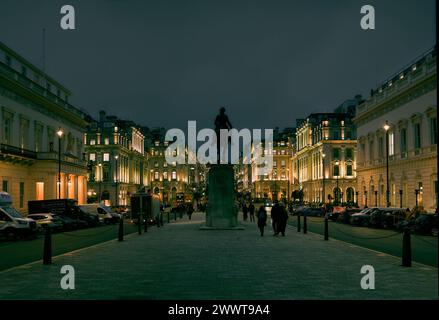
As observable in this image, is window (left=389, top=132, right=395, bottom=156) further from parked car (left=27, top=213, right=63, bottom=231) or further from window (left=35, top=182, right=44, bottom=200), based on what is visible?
window (left=35, top=182, right=44, bottom=200)

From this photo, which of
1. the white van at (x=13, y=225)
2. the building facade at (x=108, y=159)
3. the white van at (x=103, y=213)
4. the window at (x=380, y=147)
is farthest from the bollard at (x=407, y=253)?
the building facade at (x=108, y=159)

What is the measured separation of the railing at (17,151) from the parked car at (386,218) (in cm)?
3584

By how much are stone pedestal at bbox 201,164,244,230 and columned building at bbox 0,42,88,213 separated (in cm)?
1956

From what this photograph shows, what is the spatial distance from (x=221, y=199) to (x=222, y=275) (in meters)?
20.8

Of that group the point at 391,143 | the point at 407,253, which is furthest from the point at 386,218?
the point at 391,143

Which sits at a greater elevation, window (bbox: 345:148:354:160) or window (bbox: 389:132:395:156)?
window (bbox: 345:148:354:160)

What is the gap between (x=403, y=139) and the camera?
63.8m

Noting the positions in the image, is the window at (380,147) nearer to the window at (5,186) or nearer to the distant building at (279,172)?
the window at (5,186)

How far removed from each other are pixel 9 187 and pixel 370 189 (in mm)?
48262

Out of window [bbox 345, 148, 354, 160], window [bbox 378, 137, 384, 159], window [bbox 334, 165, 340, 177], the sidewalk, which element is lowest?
the sidewalk

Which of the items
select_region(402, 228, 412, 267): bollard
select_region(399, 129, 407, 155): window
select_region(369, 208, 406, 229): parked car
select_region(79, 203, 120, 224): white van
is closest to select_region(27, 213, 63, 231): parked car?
select_region(79, 203, 120, 224): white van

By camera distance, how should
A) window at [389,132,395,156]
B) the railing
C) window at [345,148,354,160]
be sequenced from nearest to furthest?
the railing → window at [389,132,395,156] → window at [345,148,354,160]

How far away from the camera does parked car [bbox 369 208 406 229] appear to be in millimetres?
40781
